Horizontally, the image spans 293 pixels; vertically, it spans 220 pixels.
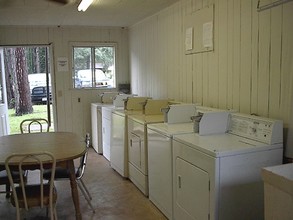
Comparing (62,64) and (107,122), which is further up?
(62,64)

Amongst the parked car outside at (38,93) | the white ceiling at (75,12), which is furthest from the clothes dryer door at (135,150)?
the parked car outside at (38,93)

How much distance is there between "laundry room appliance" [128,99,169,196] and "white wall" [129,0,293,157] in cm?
42

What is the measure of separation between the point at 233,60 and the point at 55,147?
6.44 ft

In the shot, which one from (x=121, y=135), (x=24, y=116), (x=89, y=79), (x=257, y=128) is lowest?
(x=24, y=116)

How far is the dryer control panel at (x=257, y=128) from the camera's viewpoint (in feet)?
7.82

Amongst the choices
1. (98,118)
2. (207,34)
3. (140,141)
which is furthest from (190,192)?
(98,118)

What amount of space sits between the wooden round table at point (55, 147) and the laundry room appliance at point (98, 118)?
6.23ft

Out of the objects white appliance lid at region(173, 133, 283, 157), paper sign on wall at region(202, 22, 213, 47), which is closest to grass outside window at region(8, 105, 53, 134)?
paper sign on wall at region(202, 22, 213, 47)

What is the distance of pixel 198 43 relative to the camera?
12.2 ft

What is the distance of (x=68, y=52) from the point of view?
19.9 ft

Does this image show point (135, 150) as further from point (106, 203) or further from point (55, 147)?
point (55, 147)

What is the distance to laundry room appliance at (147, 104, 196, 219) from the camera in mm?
2953

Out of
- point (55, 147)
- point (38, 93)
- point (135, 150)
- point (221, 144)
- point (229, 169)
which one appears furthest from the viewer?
point (38, 93)

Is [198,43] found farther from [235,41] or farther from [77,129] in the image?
[77,129]
